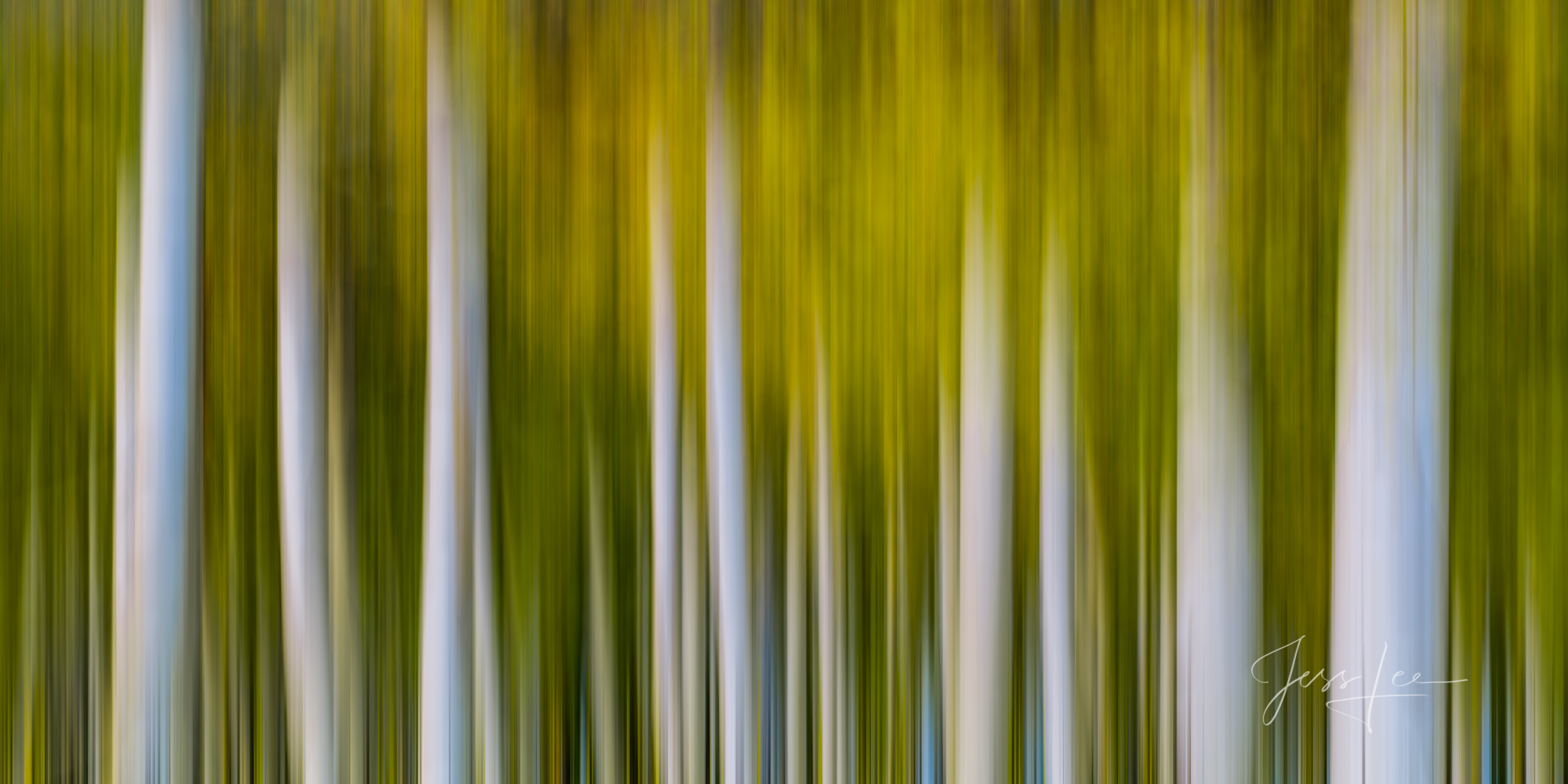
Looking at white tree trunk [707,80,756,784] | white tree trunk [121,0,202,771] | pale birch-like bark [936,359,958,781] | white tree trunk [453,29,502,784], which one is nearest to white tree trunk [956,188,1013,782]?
pale birch-like bark [936,359,958,781]

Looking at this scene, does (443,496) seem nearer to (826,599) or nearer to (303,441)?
(303,441)

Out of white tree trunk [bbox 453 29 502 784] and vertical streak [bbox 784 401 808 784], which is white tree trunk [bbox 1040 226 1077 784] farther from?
white tree trunk [bbox 453 29 502 784]

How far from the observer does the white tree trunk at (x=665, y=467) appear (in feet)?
2.09

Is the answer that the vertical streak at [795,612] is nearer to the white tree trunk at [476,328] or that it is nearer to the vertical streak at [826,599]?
the vertical streak at [826,599]

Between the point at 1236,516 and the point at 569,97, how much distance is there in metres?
0.46

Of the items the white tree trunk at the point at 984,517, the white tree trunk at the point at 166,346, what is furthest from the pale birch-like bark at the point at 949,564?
the white tree trunk at the point at 166,346

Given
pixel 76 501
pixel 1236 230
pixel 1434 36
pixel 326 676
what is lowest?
pixel 326 676

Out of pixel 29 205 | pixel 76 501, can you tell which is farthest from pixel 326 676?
pixel 29 205

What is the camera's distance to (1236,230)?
62cm

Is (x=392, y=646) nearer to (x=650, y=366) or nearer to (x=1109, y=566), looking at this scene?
(x=650, y=366)

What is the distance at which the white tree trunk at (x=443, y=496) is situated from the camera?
640 millimetres
